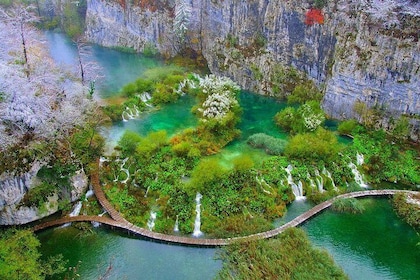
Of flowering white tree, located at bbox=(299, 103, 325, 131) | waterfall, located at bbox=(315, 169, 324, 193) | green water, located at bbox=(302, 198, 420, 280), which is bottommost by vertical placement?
green water, located at bbox=(302, 198, 420, 280)

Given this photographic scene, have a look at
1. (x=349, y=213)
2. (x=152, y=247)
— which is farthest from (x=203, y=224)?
(x=349, y=213)

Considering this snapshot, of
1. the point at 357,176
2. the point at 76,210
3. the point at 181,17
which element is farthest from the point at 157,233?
the point at 181,17

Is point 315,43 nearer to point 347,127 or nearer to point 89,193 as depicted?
point 347,127

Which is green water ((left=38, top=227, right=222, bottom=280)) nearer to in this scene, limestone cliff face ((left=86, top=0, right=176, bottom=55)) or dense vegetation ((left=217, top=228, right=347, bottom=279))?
dense vegetation ((left=217, top=228, right=347, bottom=279))

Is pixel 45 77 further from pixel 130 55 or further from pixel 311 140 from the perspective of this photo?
pixel 130 55

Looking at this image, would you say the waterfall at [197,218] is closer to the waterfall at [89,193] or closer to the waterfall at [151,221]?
the waterfall at [151,221]

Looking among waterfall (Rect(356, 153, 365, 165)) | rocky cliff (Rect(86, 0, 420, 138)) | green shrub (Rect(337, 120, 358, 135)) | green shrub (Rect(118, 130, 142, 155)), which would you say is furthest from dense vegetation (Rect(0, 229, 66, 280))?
rocky cliff (Rect(86, 0, 420, 138))
